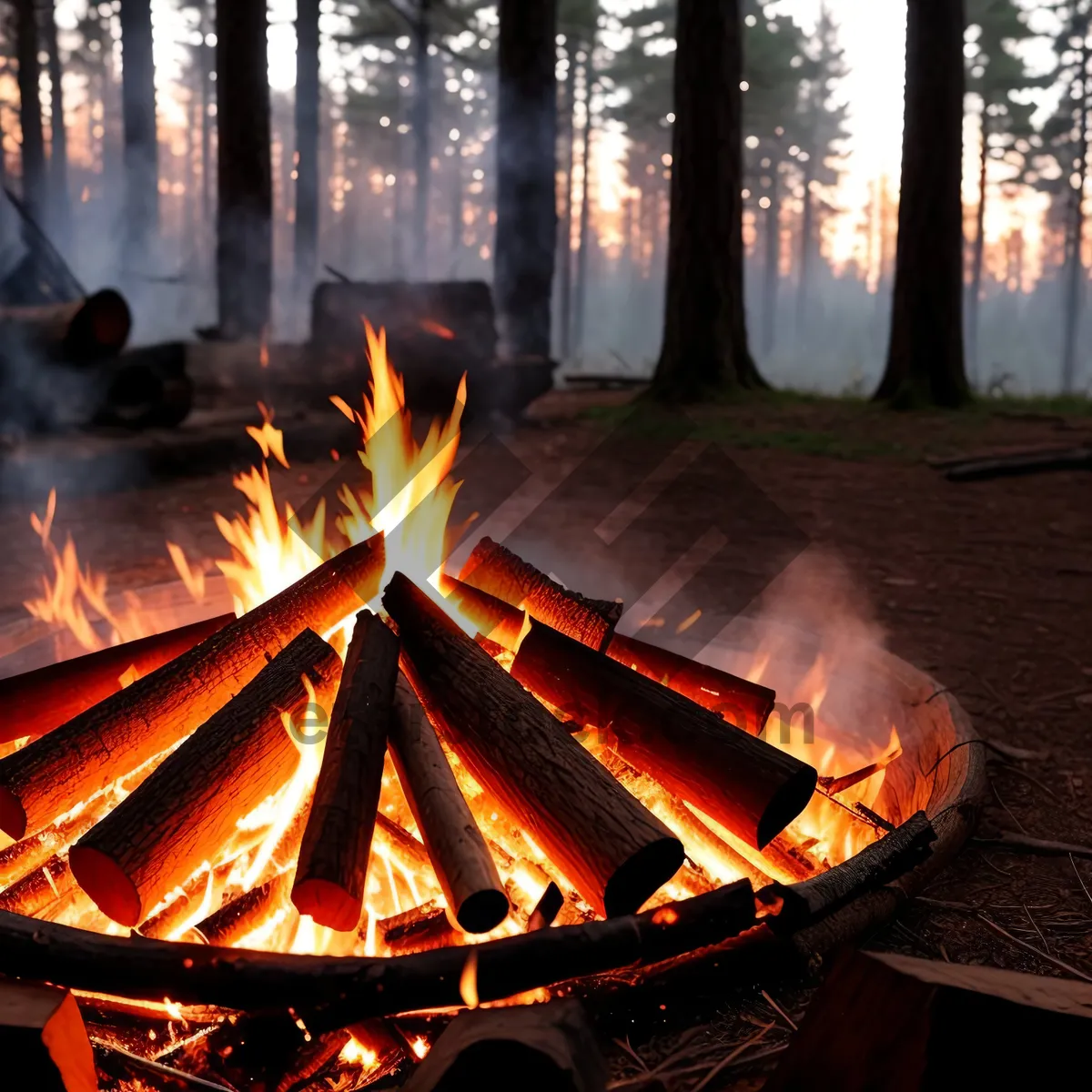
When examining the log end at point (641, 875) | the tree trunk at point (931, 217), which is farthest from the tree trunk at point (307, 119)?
the log end at point (641, 875)

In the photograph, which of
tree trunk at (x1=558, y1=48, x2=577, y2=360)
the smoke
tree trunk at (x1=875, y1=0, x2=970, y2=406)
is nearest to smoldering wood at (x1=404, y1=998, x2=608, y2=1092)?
the smoke

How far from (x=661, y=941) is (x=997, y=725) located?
7.35 feet

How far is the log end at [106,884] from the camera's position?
1782mm

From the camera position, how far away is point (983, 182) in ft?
138

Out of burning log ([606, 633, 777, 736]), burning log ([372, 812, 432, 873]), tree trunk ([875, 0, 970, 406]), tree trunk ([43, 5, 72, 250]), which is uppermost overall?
tree trunk ([43, 5, 72, 250])

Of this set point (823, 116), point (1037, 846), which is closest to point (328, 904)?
point (1037, 846)

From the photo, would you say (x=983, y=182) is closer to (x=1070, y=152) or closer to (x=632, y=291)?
(x=1070, y=152)

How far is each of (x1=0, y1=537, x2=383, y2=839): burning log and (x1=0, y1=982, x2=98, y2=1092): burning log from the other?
0.64 m

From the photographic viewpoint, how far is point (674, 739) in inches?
85.4

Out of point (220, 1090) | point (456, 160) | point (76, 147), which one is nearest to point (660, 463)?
point (220, 1090)

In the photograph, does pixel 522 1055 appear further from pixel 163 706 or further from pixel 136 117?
pixel 136 117

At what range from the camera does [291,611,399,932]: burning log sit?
1.70 meters

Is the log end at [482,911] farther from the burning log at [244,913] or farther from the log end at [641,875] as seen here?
the burning log at [244,913]

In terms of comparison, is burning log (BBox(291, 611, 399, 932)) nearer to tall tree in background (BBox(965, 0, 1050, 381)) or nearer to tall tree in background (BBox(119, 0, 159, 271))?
tall tree in background (BBox(119, 0, 159, 271))
